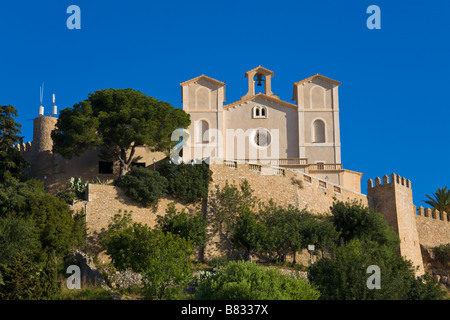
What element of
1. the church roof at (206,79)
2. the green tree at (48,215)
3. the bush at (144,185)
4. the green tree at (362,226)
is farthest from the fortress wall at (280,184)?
the church roof at (206,79)

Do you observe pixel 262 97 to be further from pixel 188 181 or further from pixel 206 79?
pixel 188 181

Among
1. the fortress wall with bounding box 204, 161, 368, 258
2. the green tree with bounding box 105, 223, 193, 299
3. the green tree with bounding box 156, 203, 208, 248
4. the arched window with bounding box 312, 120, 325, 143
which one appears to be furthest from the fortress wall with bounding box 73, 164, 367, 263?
the arched window with bounding box 312, 120, 325, 143

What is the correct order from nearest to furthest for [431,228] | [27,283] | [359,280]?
[27,283]
[359,280]
[431,228]

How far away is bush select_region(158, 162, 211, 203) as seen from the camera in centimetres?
3975

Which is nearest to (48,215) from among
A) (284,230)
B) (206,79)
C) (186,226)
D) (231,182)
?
(186,226)

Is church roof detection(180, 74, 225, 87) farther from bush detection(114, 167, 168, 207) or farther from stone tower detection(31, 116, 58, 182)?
bush detection(114, 167, 168, 207)

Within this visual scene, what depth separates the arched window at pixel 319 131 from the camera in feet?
162

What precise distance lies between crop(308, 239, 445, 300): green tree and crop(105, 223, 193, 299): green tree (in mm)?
6084

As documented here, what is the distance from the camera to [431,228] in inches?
1833

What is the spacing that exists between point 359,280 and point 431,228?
1938 cm

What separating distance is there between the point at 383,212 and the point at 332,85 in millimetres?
11863

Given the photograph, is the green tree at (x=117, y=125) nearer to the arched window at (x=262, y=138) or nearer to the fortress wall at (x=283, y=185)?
the fortress wall at (x=283, y=185)
